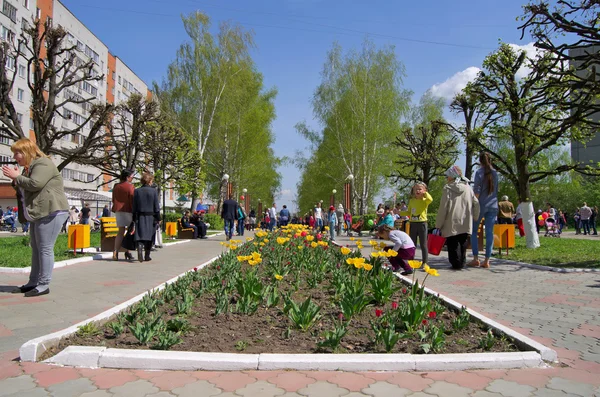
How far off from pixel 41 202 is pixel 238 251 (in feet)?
12.7

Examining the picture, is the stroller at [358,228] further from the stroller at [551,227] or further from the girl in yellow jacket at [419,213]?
the girl in yellow jacket at [419,213]

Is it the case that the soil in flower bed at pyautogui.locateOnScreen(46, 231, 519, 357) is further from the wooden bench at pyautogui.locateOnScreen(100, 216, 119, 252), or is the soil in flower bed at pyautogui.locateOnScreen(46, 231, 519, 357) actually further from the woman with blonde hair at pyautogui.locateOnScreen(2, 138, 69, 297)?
the wooden bench at pyautogui.locateOnScreen(100, 216, 119, 252)

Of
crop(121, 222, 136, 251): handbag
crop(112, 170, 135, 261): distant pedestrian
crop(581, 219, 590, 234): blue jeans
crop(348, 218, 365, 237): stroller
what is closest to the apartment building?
crop(348, 218, 365, 237): stroller

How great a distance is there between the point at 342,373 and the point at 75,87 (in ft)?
185

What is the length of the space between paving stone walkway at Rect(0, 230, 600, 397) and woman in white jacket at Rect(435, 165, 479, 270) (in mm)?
1540

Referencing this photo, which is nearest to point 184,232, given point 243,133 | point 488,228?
point 488,228

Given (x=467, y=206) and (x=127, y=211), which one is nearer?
(x=467, y=206)

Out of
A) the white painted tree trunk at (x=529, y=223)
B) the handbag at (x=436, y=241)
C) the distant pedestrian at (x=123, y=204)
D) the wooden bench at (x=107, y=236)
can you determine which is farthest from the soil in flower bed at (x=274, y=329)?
the white painted tree trunk at (x=529, y=223)

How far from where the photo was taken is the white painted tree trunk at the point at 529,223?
12805mm

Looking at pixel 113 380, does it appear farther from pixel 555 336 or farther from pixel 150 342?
pixel 555 336

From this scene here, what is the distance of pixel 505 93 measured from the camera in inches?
606

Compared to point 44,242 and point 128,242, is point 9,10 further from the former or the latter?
point 44,242

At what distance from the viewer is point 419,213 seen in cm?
909

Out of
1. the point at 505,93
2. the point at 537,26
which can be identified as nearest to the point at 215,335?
the point at 537,26
